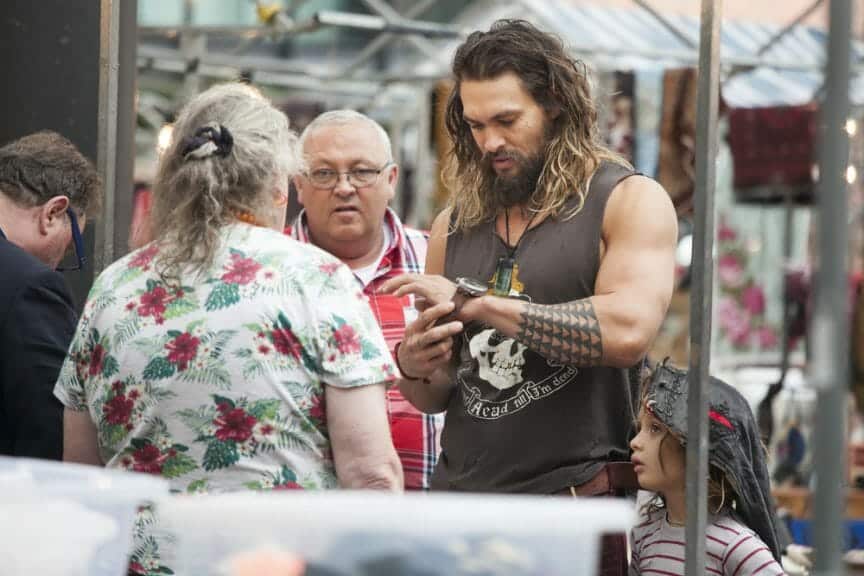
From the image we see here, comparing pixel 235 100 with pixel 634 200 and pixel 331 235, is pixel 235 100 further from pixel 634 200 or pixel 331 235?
pixel 331 235

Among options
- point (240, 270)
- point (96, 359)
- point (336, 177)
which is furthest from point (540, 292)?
point (336, 177)

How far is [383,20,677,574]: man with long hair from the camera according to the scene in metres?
2.68

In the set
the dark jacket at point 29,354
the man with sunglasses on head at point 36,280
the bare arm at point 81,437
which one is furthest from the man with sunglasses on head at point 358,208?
the bare arm at point 81,437

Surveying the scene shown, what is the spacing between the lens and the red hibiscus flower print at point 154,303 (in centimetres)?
246

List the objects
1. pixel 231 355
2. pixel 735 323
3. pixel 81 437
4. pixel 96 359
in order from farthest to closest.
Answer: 1. pixel 735 323
2. pixel 81 437
3. pixel 96 359
4. pixel 231 355

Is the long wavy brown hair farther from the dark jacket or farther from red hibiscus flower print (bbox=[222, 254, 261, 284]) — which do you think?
the dark jacket

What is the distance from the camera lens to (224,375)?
2402mm

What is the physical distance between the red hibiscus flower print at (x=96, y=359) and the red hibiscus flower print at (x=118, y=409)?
65 millimetres

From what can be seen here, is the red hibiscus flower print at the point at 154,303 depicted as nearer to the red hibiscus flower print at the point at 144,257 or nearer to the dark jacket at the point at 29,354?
the red hibiscus flower print at the point at 144,257

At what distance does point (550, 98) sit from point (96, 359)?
42.1 inches

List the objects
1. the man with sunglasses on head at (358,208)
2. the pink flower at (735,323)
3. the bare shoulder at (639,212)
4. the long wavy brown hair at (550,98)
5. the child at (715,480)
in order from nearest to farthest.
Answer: the bare shoulder at (639,212), the long wavy brown hair at (550,98), the child at (715,480), the man with sunglasses on head at (358,208), the pink flower at (735,323)

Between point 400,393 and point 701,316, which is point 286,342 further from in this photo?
point 400,393

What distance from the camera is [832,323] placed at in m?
1.42

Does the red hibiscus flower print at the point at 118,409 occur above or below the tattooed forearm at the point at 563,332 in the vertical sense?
below
